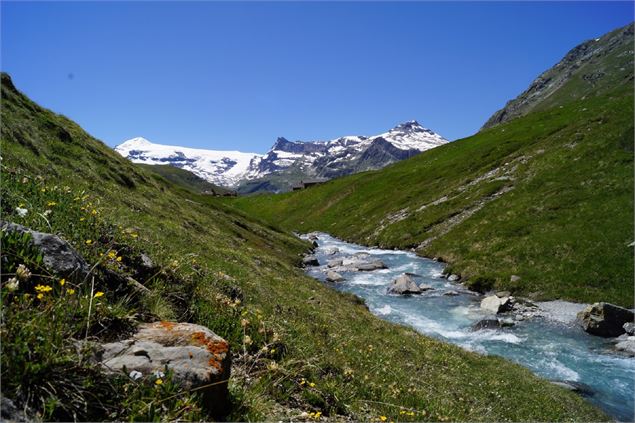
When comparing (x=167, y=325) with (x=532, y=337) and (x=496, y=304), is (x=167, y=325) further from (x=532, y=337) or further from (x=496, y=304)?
(x=496, y=304)

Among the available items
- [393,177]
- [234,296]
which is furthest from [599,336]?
[393,177]

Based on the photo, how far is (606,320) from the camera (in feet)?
87.3

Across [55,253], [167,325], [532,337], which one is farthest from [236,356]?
[532,337]

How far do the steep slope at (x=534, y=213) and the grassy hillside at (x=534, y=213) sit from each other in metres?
0.13

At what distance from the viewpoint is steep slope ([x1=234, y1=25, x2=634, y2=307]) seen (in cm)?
3591

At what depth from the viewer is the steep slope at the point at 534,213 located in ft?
118

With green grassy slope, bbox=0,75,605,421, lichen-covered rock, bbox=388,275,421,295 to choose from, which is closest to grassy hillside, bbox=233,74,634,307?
lichen-covered rock, bbox=388,275,421,295

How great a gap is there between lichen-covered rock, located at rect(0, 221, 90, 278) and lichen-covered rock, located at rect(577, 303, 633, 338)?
104ft

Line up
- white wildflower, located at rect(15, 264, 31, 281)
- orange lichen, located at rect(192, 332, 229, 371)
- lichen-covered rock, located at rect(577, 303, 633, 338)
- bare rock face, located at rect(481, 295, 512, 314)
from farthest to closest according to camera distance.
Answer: bare rock face, located at rect(481, 295, 512, 314) < lichen-covered rock, located at rect(577, 303, 633, 338) < orange lichen, located at rect(192, 332, 229, 371) < white wildflower, located at rect(15, 264, 31, 281)

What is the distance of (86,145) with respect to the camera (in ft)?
105

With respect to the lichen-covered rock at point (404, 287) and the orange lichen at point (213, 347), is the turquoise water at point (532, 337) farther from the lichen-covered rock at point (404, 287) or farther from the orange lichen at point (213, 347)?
the orange lichen at point (213, 347)

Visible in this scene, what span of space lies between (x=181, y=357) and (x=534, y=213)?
173ft

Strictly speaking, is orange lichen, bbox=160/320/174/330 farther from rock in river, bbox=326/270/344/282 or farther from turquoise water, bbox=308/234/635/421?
rock in river, bbox=326/270/344/282

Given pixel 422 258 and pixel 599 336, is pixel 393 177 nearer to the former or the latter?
pixel 422 258
